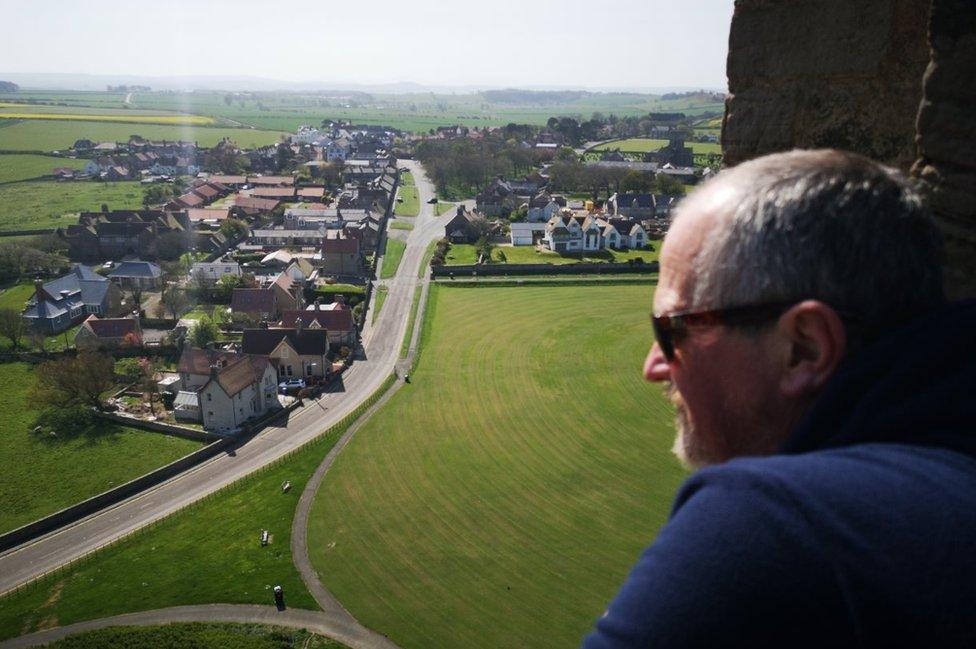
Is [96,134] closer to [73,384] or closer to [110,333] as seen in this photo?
[110,333]

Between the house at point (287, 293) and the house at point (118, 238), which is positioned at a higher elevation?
the house at point (118, 238)

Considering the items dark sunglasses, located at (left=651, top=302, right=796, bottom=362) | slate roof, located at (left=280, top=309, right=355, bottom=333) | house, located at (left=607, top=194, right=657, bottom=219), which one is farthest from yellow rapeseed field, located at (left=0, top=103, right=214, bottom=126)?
dark sunglasses, located at (left=651, top=302, right=796, bottom=362)

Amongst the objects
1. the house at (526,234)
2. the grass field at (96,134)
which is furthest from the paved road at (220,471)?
the grass field at (96,134)

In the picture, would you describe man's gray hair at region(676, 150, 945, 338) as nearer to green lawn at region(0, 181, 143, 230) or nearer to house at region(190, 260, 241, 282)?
house at region(190, 260, 241, 282)

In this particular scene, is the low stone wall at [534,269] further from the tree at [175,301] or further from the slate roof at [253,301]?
the tree at [175,301]

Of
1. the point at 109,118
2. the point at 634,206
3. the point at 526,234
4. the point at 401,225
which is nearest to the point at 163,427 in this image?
the point at 526,234

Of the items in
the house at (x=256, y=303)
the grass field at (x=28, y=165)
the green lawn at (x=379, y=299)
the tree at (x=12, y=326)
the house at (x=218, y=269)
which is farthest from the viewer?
the grass field at (x=28, y=165)
